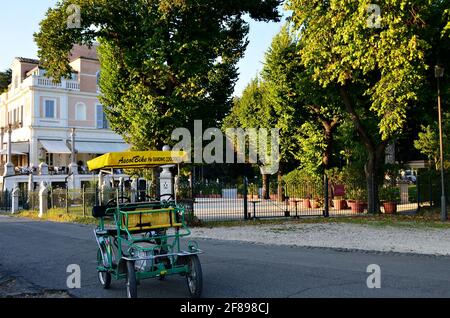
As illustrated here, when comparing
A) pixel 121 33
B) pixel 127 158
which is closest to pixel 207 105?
pixel 121 33

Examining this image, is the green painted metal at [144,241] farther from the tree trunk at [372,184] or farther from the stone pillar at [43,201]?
the stone pillar at [43,201]

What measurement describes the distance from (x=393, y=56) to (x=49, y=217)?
19.1 metres

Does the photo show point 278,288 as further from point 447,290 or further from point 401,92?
point 401,92

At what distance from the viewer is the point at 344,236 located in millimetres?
15109

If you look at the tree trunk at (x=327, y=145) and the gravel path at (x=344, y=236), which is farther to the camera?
the tree trunk at (x=327, y=145)

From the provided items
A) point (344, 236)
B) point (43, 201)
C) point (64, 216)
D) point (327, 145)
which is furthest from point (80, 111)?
point (344, 236)

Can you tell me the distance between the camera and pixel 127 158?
345 inches

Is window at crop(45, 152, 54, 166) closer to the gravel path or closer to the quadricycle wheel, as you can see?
the gravel path

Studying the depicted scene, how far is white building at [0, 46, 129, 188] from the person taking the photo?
4597 cm

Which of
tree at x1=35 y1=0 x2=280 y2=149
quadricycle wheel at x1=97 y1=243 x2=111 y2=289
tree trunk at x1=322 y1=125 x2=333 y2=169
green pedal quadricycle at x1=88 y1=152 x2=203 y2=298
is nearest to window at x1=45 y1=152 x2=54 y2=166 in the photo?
tree at x1=35 y1=0 x2=280 y2=149

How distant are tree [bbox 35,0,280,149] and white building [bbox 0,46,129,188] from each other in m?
19.4

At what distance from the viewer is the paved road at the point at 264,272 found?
7586mm

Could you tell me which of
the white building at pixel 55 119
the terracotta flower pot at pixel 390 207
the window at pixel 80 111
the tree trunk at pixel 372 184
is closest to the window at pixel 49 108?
the white building at pixel 55 119

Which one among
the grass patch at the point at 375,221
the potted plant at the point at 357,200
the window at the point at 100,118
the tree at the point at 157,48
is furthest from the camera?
the window at the point at 100,118
